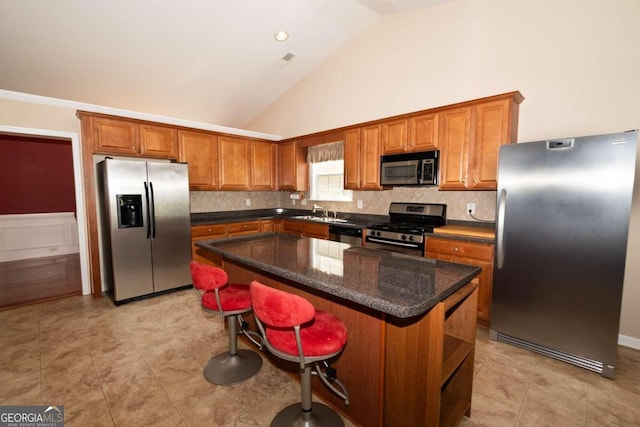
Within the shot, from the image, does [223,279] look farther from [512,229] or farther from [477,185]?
[477,185]

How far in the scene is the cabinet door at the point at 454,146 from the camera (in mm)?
3164

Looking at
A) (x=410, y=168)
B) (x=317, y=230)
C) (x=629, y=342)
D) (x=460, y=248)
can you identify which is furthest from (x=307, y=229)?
(x=629, y=342)

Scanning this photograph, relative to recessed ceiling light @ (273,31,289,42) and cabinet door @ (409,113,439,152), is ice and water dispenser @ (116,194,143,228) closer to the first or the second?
recessed ceiling light @ (273,31,289,42)

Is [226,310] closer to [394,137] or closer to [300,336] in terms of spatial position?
[300,336]

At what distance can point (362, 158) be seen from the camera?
4.19m

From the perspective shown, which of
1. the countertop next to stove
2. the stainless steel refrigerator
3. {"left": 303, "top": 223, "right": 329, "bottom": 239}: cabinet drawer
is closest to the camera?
the stainless steel refrigerator

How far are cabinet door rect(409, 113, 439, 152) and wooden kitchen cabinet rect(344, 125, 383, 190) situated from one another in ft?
1.61

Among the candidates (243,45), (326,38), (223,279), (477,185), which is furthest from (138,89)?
(477,185)

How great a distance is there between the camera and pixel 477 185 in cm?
310

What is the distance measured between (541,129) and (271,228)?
4.14m

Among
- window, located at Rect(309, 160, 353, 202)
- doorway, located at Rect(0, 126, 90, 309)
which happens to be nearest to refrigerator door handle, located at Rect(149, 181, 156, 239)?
doorway, located at Rect(0, 126, 90, 309)

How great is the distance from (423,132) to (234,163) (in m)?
3.19

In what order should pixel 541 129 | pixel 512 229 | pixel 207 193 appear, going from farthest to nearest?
pixel 207 193 < pixel 541 129 < pixel 512 229

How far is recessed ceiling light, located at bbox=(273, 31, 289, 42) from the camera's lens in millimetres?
3907
